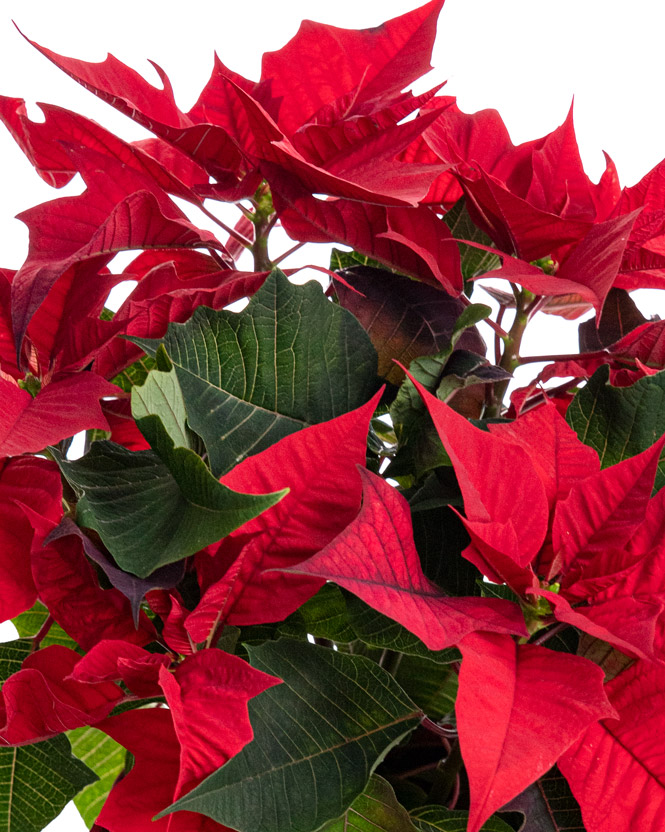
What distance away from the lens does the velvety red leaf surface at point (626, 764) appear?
33 centimetres

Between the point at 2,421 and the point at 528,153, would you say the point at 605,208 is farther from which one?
the point at 2,421

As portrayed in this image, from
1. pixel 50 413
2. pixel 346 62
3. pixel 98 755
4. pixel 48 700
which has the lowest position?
pixel 98 755

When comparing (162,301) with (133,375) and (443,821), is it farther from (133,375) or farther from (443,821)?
(443,821)

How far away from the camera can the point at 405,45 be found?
1.55ft

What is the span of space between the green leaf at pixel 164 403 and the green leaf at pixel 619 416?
18 centimetres

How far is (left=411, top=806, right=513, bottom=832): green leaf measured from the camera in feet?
1.30

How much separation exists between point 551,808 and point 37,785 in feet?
0.78

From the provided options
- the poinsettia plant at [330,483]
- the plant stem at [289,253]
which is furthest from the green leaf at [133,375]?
the plant stem at [289,253]

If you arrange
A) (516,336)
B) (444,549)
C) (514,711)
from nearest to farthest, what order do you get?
(514,711) < (444,549) < (516,336)

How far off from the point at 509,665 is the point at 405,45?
319 millimetres

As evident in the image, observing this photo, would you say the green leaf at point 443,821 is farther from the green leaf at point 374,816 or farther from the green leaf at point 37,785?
the green leaf at point 37,785

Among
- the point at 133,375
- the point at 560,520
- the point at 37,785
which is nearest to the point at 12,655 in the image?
the point at 37,785

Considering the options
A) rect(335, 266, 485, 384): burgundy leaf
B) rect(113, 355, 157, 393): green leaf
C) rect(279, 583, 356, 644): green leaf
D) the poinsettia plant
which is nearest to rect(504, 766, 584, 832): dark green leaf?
the poinsettia plant

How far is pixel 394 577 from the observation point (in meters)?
0.33
